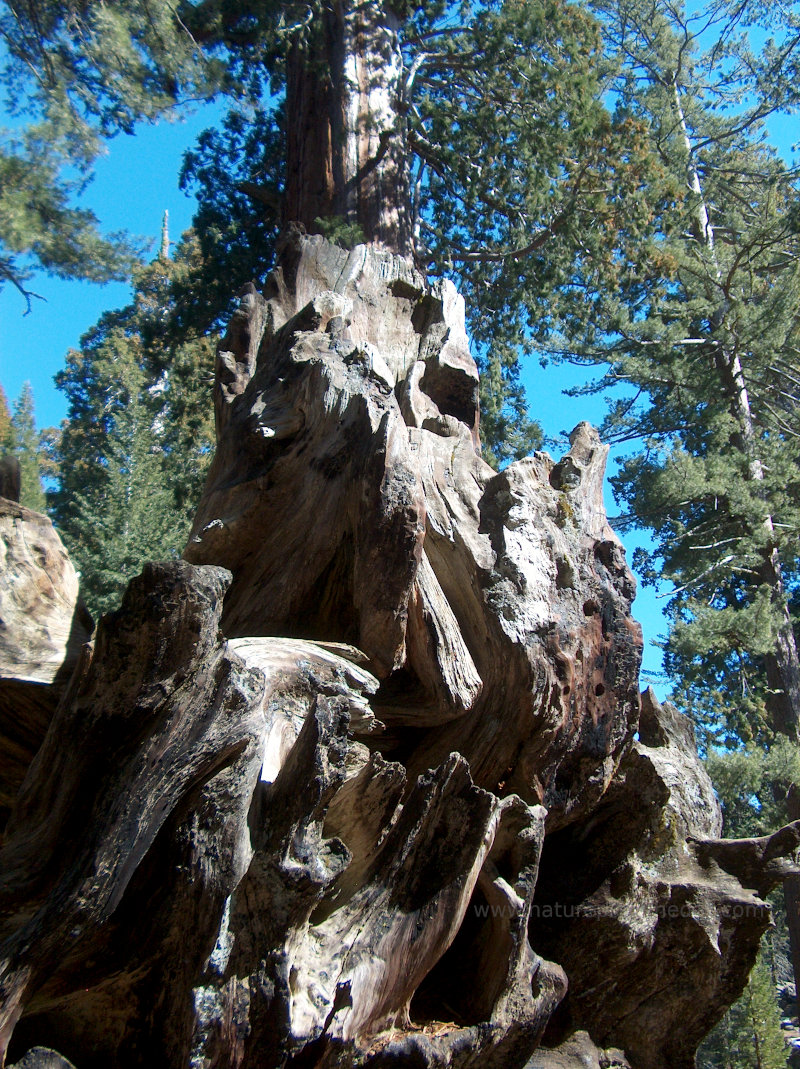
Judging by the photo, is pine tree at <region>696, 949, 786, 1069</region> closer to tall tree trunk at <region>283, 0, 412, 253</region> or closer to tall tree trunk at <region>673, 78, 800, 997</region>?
tall tree trunk at <region>673, 78, 800, 997</region>

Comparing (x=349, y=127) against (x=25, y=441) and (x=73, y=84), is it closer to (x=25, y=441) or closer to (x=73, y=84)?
(x=73, y=84)

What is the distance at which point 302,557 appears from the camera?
3977mm

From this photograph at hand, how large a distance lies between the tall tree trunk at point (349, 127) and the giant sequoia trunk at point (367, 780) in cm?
139

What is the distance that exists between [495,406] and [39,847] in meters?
7.91

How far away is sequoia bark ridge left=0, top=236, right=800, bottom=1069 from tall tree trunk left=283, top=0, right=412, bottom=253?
1.64 metres

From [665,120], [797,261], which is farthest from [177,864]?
[665,120]

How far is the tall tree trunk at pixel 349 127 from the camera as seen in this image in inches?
259

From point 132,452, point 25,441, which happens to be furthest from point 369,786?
point 25,441

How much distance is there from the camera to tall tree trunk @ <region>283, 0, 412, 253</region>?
6.59 metres

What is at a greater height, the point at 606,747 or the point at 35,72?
the point at 35,72

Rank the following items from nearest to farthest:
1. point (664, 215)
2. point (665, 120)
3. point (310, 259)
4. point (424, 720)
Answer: point (424, 720) < point (310, 259) < point (664, 215) < point (665, 120)

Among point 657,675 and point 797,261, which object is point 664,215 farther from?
point 657,675

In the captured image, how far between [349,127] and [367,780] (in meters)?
5.50

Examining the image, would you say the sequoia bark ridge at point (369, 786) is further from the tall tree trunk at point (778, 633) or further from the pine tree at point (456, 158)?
the tall tree trunk at point (778, 633)
